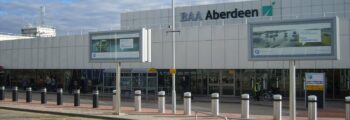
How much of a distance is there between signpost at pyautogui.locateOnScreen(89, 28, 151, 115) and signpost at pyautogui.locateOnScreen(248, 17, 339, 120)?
5168 mm

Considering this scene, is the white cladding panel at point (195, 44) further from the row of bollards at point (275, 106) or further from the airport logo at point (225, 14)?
the row of bollards at point (275, 106)

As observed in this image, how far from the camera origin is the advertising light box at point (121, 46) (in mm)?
21297

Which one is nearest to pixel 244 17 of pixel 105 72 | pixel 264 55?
pixel 105 72

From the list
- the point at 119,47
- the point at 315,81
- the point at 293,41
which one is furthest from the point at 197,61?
the point at 293,41

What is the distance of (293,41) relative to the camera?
57.6 ft

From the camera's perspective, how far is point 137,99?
75.2ft

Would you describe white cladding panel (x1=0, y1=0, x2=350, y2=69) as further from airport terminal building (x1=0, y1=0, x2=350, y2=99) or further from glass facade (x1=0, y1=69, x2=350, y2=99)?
glass facade (x1=0, y1=69, x2=350, y2=99)

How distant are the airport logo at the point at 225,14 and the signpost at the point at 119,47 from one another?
93.5 ft

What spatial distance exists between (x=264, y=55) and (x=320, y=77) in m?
8.16

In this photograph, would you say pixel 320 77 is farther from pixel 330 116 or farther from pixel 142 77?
pixel 142 77

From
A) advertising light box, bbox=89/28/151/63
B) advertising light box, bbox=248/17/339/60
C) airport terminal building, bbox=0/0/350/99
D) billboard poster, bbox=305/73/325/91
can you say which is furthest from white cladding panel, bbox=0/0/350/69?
advertising light box, bbox=248/17/339/60

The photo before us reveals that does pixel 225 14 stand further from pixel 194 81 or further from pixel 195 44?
pixel 195 44

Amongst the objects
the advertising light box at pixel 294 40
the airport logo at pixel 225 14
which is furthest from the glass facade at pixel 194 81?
the advertising light box at pixel 294 40

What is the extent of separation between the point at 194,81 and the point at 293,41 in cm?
2371
